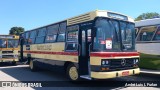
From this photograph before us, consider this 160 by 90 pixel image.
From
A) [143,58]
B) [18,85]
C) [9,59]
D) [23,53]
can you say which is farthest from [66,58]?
[9,59]

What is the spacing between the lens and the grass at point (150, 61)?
11983 millimetres

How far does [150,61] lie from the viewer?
1246cm

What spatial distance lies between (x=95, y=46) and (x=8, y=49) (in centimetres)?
1440

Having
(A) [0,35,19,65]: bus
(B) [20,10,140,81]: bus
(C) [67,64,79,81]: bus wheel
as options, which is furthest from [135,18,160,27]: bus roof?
(A) [0,35,19,65]: bus

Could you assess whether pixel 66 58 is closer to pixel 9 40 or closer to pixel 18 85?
pixel 18 85

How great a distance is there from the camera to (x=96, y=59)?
9031 mm

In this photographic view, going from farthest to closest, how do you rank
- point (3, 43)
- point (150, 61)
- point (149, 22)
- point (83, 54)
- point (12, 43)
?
point (12, 43) → point (3, 43) → point (149, 22) → point (150, 61) → point (83, 54)

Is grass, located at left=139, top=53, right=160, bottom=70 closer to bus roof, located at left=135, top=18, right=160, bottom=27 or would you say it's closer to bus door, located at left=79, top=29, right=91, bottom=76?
bus roof, located at left=135, top=18, right=160, bottom=27

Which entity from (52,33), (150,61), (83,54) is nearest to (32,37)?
(52,33)

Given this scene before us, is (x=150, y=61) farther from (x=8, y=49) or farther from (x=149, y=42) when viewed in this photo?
(x=8, y=49)

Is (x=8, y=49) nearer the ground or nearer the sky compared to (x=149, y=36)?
nearer the ground

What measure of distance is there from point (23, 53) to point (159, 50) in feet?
36.9

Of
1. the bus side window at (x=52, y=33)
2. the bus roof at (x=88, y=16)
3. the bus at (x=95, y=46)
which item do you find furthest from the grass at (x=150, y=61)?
the bus side window at (x=52, y=33)

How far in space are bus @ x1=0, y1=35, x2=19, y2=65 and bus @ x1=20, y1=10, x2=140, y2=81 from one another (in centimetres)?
973
